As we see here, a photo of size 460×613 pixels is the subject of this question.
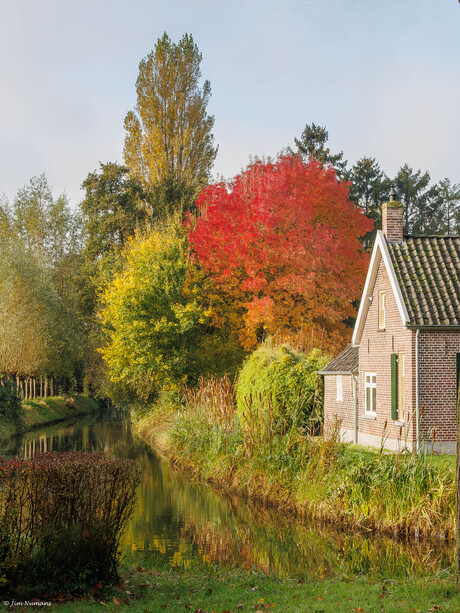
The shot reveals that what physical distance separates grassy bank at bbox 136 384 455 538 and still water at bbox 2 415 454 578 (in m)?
0.48

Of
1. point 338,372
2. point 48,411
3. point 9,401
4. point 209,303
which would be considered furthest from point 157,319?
point 48,411

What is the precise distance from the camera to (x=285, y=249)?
27.7 meters

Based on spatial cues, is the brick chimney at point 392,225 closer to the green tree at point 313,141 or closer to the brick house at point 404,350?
the brick house at point 404,350

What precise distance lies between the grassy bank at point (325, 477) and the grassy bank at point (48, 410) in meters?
12.0

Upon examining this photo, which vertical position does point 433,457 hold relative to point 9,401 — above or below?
below

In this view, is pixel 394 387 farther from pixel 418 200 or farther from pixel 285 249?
pixel 418 200

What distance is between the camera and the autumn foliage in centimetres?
2786

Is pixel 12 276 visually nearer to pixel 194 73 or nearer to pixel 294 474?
pixel 194 73

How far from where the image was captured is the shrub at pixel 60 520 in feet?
24.7

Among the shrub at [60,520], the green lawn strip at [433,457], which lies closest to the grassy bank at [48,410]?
the green lawn strip at [433,457]

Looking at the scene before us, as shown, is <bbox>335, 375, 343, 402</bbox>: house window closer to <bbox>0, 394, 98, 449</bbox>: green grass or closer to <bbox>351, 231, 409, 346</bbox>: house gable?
<bbox>351, 231, 409, 346</bbox>: house gable

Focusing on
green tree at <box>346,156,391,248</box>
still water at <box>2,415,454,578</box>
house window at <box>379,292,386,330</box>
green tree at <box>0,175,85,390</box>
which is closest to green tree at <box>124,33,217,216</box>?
green tree at <box>0,175,85,390</box>

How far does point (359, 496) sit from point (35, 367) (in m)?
28.6

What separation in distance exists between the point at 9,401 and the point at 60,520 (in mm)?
19898
